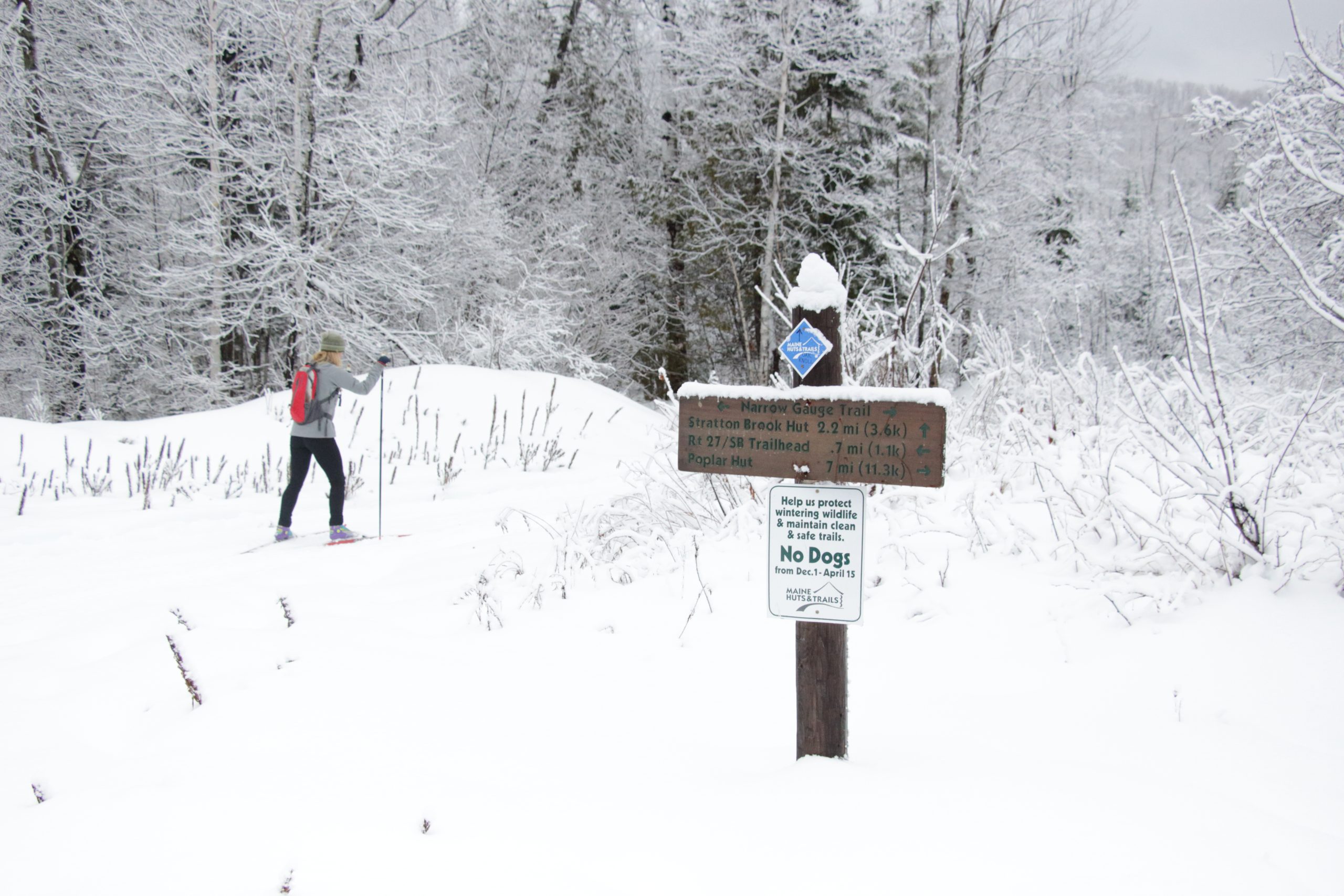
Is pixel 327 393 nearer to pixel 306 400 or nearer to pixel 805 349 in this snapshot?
pixel 306 400

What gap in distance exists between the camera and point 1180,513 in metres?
3.93

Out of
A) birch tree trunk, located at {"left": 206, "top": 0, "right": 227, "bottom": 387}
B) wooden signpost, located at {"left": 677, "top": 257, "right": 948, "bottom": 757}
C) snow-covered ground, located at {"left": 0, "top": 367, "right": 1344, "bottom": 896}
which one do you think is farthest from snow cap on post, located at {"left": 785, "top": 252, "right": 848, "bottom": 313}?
birch tree trunk, located at {"left": 206, "top": 0, "right": 227, "bottom": 387}

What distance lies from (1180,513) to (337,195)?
1359cm

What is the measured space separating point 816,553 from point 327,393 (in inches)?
192

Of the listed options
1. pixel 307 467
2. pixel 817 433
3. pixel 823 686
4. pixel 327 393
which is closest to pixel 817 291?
pixel 817 433

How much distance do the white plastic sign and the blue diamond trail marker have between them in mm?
350

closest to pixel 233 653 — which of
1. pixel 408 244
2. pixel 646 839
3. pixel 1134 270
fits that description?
pixel 646 839

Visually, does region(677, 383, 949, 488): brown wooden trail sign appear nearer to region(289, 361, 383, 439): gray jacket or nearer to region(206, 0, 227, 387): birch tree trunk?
region(289, 361, 383, 439): gray jacket

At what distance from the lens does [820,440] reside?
220 centimetres

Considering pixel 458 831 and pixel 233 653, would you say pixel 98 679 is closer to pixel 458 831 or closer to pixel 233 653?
pixel 233 653

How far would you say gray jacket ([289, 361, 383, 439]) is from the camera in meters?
6.02

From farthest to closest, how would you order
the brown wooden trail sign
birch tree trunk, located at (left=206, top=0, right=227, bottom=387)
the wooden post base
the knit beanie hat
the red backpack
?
birch tree trunk, located at (left=206, top=0, right=227, bottom=387)
the knit beanie hat
the red backpack
the wooden post base
the brown wooden trail sign

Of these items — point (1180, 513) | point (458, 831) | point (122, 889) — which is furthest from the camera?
point (1180, 513)

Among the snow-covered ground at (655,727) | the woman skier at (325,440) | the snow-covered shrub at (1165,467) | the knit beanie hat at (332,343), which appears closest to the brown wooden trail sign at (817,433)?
the snow-covered ground at (655,727)
